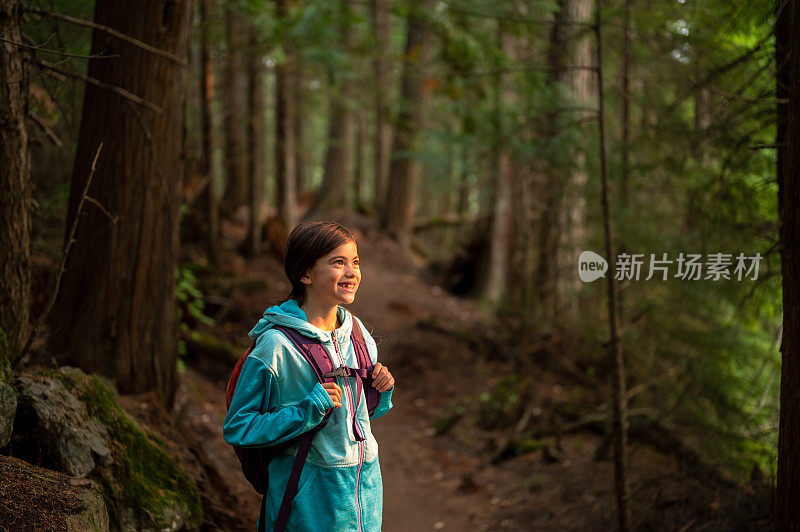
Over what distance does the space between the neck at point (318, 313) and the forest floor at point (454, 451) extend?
351mm

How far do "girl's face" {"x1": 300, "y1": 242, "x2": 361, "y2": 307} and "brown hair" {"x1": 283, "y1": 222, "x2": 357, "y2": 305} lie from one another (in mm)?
25

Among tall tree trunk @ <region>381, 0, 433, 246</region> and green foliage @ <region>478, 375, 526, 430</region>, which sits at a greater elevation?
tall tree trunk @ <region>381, 0, 433, 246</region>

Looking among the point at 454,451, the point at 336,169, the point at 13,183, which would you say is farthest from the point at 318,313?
the point at 336,169

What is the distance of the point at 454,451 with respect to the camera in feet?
27.6

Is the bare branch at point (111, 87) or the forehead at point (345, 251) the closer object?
the forehead at point (345, 251)

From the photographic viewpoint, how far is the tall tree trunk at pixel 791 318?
11.2 feet

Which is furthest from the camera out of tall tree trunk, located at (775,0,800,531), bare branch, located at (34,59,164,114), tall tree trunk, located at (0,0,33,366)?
bare branch, located at (34,59,164,114)

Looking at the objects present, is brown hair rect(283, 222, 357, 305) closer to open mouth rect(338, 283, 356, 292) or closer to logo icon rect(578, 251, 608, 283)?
open mouth rect(338, 283, 356, 292)

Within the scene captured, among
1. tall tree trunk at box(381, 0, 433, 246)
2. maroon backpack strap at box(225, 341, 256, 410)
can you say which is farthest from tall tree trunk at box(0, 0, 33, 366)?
tall tree trunk at box(381, 0, 433, 246)

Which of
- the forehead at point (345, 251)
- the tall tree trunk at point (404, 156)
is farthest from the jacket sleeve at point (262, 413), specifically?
the tall tree trunk at point (404, 156)

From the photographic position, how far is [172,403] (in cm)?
554

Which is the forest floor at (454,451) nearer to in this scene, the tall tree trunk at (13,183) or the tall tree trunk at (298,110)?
the tall tree trunk at (13,183)

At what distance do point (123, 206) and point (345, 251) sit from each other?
10.1 ft

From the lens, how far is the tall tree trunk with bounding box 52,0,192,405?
4.96m
